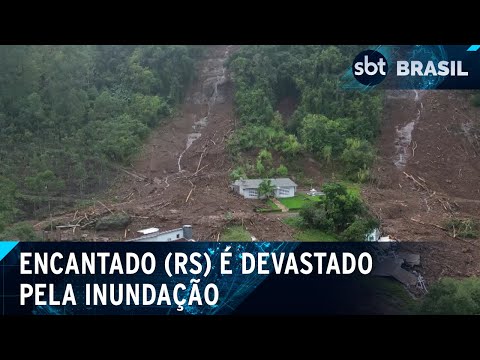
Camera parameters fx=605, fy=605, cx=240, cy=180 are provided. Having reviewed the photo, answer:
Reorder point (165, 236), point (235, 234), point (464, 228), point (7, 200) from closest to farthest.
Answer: point (165, 236) < point (235, 234) < point (7, 200) < point (464, 228)

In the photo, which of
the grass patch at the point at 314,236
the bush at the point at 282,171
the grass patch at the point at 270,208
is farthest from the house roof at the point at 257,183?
the grass patch at the point at 314,236

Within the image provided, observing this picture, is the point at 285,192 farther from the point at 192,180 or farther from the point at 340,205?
the point at 192,180

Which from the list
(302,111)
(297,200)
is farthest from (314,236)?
(302,111)

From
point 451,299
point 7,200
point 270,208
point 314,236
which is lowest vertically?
point 451,299

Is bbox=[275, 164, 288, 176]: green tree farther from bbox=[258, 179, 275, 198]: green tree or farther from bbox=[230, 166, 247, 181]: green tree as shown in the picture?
bbox=[230, 166, 247, 181]: green tree

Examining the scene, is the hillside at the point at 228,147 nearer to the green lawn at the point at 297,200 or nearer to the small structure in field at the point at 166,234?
the small structure in field at the point at 166,234

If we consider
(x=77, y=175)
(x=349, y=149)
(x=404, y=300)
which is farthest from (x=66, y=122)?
(x=404, y=300)
